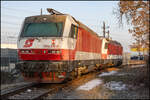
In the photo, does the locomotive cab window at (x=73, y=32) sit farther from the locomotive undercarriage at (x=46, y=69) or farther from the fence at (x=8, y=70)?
the fence at (x=8, y=70)

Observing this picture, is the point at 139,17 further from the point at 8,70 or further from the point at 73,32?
the point at 8,70

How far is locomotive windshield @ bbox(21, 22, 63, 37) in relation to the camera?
358 inches

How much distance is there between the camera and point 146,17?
28.3 ft

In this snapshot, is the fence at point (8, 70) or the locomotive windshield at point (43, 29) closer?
the locomotive windshield at point (43, 29)

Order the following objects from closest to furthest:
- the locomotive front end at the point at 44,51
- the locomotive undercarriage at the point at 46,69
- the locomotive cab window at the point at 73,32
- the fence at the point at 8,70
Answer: the locomotive undercarriage at the point at 46,69 < the locomotive front end at the point at 44,51 < the locomotive cab window at the point at 73,32 < the fence at the point at 8,70

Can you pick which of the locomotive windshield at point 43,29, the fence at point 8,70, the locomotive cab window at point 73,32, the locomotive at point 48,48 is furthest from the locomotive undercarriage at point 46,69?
the fence at point 8,70

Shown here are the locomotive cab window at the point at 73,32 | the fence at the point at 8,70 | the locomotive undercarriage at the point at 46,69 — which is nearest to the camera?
the locomotive undercarriage at the point at 46,69

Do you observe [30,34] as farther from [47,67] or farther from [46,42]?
[47,67]

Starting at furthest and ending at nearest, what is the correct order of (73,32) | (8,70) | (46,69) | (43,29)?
(8,70)
(73,32)
(43,29)
(46,69)

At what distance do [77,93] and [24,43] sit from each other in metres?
3.67

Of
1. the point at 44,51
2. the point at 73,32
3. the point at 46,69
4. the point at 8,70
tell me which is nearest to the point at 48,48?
the point at 44,51

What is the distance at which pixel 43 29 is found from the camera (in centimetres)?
933

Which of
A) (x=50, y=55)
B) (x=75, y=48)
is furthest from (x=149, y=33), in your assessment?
(x=50, y=55)

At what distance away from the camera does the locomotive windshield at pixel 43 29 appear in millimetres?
9102
